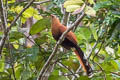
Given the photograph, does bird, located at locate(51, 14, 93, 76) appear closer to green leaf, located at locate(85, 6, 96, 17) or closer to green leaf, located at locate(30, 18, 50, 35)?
green leaf, located at locate(30, 18, 50, 35)

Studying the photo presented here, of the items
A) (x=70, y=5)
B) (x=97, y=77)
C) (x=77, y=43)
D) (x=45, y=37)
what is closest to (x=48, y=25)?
(x=45, y=37)

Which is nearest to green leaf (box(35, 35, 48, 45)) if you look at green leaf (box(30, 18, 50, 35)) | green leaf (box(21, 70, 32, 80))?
green leaf (box(30, 18, 50, 35))

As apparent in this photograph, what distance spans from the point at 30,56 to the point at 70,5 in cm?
67

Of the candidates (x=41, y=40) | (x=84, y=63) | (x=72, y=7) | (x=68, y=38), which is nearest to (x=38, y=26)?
(x=41, y=40)

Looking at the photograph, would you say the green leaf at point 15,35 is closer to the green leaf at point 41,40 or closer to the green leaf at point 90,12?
the green leaf at point 41,40

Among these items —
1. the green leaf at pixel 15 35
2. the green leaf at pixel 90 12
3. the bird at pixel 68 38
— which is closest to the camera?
the green leaf at pixel 90 12

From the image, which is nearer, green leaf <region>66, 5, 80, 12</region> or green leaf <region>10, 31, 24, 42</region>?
green leaf <region>66, 5, 80, 12</region>

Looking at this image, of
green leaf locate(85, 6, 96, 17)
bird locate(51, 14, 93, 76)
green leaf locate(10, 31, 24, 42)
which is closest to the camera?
green leaf locate(85, 6, 96, 17)

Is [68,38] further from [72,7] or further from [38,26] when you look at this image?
[72,7]

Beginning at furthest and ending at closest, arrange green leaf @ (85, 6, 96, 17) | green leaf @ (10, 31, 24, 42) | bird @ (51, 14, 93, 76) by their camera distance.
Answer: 1. bird @ (51, 14, 93, 76)
2. green leaf @ (10, 31, 24, 42)
3. green leaf @ (85, 6, 96, 17)

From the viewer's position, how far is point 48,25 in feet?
5.93

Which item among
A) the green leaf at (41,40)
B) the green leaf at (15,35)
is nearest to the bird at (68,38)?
the green leaf at (41,40)

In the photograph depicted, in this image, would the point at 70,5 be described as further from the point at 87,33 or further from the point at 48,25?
the point at 48,25

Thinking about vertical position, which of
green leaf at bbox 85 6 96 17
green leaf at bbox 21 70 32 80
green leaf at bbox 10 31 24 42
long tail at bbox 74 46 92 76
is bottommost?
green leaf at bbox 21 70 32 80
